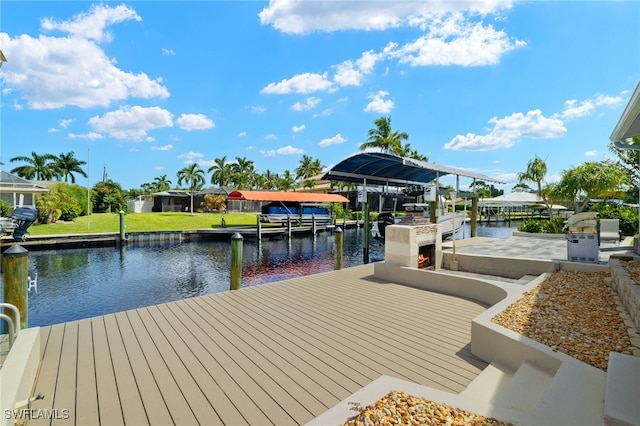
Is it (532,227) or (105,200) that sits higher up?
(105,200)

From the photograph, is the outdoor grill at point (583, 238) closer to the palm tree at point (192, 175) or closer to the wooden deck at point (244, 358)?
the wooden deck at point (244, 358)

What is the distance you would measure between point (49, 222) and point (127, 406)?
29.0 meters

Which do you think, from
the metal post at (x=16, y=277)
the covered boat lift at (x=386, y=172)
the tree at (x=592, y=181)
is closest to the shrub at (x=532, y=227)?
the covered boat lift at (x=386, y=172)

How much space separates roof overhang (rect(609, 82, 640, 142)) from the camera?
476 centimetres

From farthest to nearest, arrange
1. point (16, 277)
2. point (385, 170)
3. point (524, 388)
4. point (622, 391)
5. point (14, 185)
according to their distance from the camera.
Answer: point (14, 185), point (385, 170), point (16, 277), point (524, 388), point (622, 391)

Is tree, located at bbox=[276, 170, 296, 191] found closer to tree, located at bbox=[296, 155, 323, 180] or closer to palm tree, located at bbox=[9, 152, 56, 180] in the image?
tree, located at bbox=[296, 155, 323, 180]

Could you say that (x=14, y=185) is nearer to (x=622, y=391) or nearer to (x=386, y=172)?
(x=386, y=172)

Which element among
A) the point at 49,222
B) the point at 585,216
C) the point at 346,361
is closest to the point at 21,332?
the point at 346,361

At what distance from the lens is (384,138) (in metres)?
31.8

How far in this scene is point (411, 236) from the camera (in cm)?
733

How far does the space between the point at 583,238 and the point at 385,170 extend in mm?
6842

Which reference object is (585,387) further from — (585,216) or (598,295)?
(585,216)

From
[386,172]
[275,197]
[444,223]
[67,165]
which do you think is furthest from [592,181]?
[67,165]

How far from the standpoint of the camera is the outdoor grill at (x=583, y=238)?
6.84 meters
